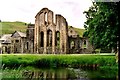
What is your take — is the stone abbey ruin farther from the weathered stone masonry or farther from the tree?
Result: the tree

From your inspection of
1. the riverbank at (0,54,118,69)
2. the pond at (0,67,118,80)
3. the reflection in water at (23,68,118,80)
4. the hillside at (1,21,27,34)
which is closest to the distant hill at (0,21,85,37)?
the hillside at (1,21,27,34)

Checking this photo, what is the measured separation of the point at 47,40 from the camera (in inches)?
1998

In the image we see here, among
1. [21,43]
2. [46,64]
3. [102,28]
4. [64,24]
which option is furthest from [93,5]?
[21,43]

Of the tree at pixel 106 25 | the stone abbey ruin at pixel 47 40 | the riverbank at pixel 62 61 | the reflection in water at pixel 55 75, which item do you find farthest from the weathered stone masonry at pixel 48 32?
the reflection in water at pixel 55 75

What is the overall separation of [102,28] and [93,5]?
5106mm

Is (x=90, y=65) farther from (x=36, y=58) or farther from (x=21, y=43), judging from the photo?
(x=21, y=43)

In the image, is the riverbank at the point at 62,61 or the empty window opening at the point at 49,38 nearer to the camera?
the riverbank at the point at 62,61

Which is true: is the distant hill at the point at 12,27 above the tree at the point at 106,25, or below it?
above

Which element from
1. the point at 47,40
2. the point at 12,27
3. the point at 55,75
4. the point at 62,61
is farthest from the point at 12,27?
the point at 55,75

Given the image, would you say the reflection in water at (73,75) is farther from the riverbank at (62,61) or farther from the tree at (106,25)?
the riverbank at (62,61)

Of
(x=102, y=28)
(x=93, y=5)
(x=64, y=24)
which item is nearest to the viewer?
(x=102, y=28)

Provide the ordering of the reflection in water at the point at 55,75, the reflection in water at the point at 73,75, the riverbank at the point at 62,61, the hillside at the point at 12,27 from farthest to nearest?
the hillside at the point at 12,27
the riverbank at the point at 62,61
the reflection in water at the point at 55,75
the reflection in water at the point at 73,75

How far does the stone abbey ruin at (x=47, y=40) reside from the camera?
161ft

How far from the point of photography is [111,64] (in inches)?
1041
